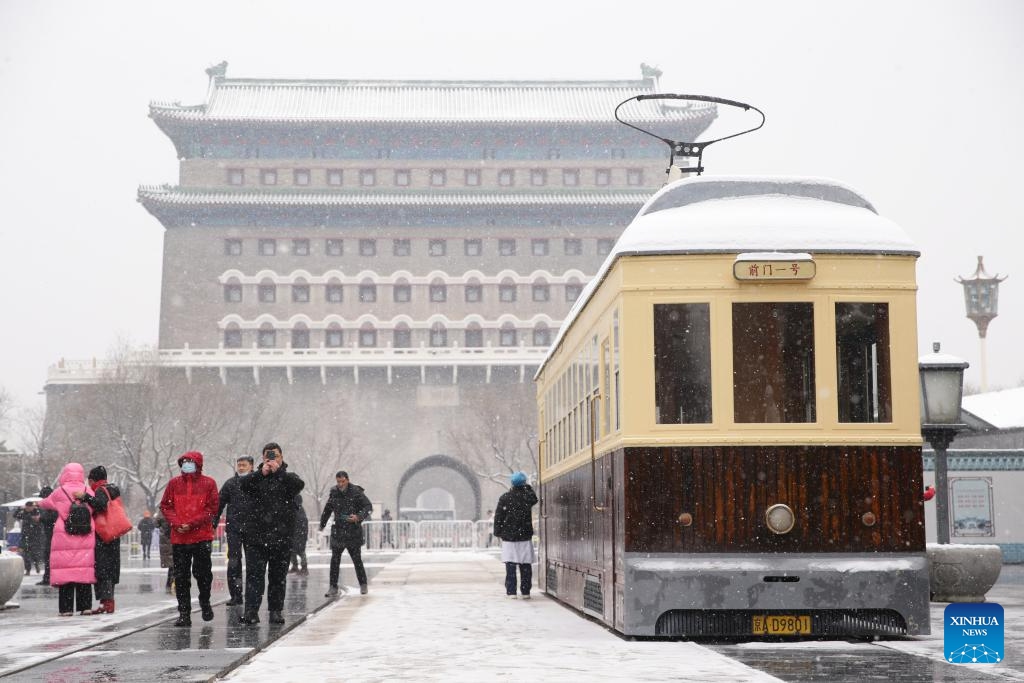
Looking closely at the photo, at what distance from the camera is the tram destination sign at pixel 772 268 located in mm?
9297

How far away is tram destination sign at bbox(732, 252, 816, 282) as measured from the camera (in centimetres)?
930

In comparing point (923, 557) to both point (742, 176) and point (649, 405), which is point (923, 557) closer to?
point (649, 405)

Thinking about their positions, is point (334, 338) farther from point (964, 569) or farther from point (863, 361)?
point (863, 361)

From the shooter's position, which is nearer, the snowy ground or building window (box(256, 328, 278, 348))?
the snowy ground

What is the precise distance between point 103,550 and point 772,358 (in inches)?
274

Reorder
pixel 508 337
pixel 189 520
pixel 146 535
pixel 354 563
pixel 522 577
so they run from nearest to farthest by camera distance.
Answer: pixel 189 520 < pixel 522 577 < pixel 354 563 < pixel 146 535 < pixel 508 337

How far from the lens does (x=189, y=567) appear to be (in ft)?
38.1

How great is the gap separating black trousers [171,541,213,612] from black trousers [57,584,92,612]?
232 centimetres

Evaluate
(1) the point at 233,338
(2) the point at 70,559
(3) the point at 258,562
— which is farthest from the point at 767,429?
(1) the point at 233,338

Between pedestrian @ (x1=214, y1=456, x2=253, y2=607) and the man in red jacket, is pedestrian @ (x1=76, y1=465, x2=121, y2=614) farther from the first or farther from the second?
the man in red jacket

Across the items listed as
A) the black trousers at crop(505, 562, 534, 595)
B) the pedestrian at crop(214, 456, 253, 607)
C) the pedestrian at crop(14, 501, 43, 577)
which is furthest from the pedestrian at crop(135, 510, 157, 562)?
the pedestrian at crop(214, 456, 253, 607)

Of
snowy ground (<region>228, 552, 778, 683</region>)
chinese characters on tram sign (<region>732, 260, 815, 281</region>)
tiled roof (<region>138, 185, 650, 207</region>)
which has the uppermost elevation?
tiled roof (<region>138, 185, 650, 207</region>)

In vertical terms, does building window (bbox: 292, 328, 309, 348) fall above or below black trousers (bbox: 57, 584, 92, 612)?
above

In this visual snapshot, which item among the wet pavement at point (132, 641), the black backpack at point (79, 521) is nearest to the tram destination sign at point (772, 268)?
the wet pavement at point (132, 641)
